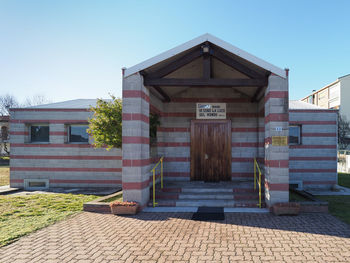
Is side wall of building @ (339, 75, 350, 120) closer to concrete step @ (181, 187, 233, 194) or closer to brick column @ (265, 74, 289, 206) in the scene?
brick column @ (265, 74, 289, 206)

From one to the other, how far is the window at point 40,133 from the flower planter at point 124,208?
6.87 meters

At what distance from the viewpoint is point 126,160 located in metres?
6.65

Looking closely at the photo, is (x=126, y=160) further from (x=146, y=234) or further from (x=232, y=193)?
(x=232, y=193)

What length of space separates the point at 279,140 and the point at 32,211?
7755mm

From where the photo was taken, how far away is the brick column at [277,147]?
6379 mm

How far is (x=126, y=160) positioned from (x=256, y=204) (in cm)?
419

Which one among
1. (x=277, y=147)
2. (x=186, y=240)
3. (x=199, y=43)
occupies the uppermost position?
(x=199, y=43)

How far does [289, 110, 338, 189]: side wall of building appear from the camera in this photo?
34.7 feet

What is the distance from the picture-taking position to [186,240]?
457 centimetres

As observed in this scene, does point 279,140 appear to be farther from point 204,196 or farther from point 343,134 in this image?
point 343,134

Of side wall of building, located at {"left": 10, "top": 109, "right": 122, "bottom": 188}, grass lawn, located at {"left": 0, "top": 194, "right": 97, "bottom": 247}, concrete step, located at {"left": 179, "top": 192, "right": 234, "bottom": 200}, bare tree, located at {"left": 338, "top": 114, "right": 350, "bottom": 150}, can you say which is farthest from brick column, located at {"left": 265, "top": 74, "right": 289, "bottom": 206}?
bare tree, located at {"left": 338, "top": 114, "right": 350, "bottom": 150}

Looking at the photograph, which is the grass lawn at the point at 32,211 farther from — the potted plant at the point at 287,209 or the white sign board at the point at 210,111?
the potted plant at the point at 287,209

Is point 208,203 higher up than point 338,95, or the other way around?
point 338,95

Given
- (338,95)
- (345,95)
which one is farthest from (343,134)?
(338,95)
